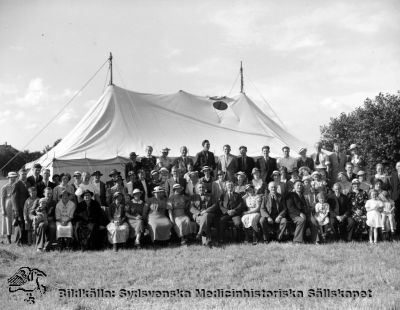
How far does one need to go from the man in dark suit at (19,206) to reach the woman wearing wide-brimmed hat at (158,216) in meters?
1.95

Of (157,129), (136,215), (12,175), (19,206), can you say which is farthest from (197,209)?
(157,129)

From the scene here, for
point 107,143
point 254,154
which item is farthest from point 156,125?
point 254,154

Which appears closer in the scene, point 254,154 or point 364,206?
point 364,206

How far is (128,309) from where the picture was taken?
4031 mm

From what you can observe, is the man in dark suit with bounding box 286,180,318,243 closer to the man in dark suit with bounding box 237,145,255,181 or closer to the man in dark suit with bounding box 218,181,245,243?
the man in dark suit with bounding box 218,181,245,243

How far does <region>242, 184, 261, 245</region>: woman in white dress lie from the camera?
6.66 metres

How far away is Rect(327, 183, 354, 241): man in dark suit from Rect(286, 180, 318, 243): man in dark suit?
0.32 m

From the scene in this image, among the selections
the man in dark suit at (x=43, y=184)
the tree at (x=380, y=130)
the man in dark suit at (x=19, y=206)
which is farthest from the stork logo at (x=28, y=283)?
the tree at (x=380, y=130)

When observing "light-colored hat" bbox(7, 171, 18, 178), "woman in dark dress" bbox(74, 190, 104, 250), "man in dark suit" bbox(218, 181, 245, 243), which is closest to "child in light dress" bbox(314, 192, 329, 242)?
"man in dark suit" bbox(218, 181, 245, 243)

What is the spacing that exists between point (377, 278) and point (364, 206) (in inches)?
86.2

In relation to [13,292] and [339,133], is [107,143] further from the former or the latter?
[339,133]

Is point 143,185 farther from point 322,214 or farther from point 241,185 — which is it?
point 322,214

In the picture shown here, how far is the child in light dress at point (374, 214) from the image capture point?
6469 millimetres

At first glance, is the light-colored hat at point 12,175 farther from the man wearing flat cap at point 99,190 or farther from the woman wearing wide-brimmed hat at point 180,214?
the woman wearing wide-brimmed hat at point 180,214
